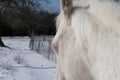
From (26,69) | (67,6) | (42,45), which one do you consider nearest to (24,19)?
(42,45)

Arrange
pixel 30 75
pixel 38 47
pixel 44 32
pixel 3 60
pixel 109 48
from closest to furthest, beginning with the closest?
pixel 109 48
pixel 30 75
pixel 3 60
pixel 38 47
pixel 44 32

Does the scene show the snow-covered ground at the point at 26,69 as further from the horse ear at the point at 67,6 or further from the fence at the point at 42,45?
the horse ear at the point at 67,6

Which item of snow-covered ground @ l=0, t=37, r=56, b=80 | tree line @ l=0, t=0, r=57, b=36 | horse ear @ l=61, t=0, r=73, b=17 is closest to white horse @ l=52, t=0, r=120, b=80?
horse ear @ l=61, t=0, r=73, b=17

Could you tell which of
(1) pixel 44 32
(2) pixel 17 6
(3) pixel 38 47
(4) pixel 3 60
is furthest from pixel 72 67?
(1) pixel 44 32

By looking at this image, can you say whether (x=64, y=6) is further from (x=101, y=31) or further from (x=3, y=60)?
(x=3, y=60)

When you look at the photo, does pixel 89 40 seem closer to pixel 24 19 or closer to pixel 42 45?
pixel 42 45

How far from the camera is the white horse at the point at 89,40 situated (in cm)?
62

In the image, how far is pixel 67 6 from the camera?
750mm

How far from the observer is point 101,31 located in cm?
66

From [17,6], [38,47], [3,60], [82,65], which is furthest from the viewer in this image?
[17,6]

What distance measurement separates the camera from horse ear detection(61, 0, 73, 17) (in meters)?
0.74

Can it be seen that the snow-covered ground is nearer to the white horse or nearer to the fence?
the fence

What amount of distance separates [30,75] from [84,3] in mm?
5870

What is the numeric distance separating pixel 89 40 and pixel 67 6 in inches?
4.3
